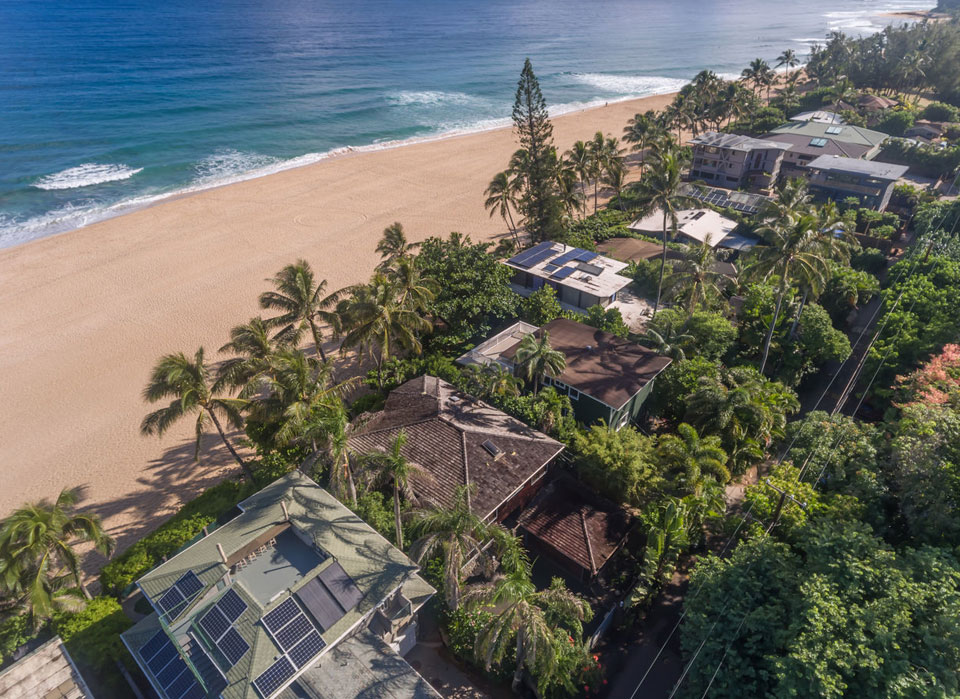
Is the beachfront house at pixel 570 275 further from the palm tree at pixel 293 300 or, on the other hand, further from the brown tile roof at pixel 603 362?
the palm tree at pixel 293 300

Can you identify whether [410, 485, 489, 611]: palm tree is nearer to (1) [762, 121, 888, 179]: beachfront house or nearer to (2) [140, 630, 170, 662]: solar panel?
(2) [140, 630, 170, 662]: solar panel

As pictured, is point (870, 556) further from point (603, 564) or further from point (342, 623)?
point (342, 623)

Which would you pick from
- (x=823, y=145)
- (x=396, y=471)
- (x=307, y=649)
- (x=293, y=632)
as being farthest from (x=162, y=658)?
(x=823, y=145)

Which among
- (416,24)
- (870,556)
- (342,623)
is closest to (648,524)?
(870,556)

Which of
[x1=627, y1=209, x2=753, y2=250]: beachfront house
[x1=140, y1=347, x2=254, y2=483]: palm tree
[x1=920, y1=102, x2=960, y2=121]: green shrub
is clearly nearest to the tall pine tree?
[x1=627, y1=209, x2=753, y2=250]: beachfront house

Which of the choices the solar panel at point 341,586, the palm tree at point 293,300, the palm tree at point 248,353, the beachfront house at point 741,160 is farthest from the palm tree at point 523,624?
the beachfront house at point 741,160

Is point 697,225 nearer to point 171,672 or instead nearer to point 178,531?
point 178,531

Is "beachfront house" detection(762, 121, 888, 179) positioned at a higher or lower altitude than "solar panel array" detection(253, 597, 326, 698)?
higher
